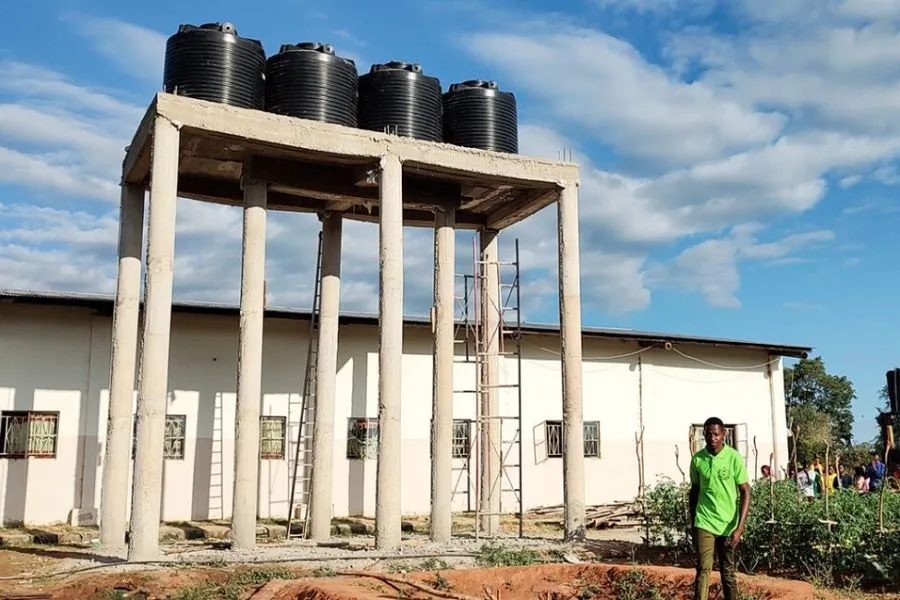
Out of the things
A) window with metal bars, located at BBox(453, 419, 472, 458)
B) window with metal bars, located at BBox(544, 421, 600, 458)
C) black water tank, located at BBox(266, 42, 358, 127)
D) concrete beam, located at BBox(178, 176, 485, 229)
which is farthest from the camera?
Answer: window with metal bars, located at BBox(544, 421, 600, 458)

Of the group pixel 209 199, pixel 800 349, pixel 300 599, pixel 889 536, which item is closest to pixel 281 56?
pixel 209 199

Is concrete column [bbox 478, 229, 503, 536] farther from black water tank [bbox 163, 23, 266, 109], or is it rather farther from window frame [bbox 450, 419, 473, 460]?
black water tank [bbox 163, 23, 266, 109]

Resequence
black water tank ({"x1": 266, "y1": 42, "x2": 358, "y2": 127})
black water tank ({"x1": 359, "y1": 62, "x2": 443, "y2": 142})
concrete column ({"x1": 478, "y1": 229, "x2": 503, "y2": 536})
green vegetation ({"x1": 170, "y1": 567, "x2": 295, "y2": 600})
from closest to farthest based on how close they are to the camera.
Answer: green vegetation ({"x1": 170, "y1": 567, "x2": 295, "y2": 600}) < black water tank ({"x1": 266, "y1": 42, "x2": 358, "y2": 127}) < black water tank ({"x1": 359, "y1": 62, "x2": 443, "y2": 142}) < concrete column ({"x1": 478, "y1": 229, "x2": 503, "y2": 536})

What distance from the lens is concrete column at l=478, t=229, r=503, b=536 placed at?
1872cm

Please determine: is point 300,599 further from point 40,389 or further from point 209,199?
point 40,389

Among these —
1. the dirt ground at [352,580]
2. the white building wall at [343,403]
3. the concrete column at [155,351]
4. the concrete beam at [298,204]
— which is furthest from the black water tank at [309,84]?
the dirt ground at [352,580]

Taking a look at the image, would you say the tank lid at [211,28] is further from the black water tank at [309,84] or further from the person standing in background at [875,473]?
the person standing in background at [875,473]

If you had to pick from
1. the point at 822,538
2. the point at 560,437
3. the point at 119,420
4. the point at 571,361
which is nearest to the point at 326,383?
the point at 119,420

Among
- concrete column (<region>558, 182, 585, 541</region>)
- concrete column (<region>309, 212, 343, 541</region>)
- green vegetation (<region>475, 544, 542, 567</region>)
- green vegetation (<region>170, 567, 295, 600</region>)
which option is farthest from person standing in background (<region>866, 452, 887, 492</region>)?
green vegetation (<region>170, 567, 295, 600</region>)

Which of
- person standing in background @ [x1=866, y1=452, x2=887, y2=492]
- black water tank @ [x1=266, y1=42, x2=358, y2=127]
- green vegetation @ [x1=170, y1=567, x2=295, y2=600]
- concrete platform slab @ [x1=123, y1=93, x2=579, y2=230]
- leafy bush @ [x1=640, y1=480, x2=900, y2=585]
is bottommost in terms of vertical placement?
green vegetation @ [x1=170, y1=567, x2=295, y2=600]

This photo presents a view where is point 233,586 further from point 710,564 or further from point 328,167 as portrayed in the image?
point 328,167

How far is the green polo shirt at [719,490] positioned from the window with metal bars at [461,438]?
45.5 feet

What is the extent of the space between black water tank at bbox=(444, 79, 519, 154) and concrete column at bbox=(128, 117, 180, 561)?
582 cm

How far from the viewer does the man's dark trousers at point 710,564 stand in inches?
346
